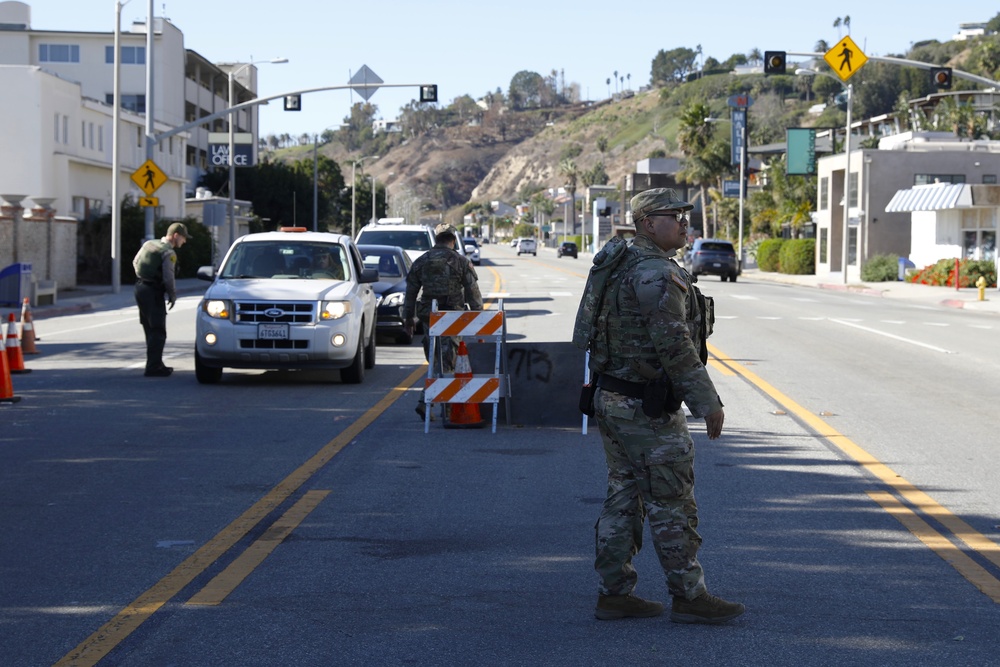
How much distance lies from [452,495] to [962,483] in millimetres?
3522

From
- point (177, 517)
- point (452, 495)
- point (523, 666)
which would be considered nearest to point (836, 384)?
point (452, 495)

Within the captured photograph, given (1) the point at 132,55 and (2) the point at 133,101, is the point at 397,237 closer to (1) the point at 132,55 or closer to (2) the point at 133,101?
(1) the point at 132,55

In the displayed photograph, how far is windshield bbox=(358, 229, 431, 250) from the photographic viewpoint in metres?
26.0

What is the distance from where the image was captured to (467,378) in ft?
36.4

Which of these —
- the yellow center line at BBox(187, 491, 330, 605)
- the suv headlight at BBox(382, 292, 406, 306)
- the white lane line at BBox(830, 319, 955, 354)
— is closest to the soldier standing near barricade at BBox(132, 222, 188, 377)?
the suv headlight at BBox(382, 292, 406, 306)

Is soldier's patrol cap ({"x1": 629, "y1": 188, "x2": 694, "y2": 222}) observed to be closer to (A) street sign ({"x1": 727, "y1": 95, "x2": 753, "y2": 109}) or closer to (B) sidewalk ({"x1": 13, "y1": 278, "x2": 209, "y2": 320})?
(B) sidewalk ({"x1": 13, "y1": 278, "x2": 209, "y2": 320})

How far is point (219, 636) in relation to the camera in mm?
5328

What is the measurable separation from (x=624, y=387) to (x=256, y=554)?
243 cm

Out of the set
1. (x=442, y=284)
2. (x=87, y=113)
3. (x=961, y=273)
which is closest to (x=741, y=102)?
(x=961, y=273)

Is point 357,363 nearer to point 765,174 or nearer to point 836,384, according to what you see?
point 836,384

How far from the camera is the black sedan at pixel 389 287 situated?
19.6 meters

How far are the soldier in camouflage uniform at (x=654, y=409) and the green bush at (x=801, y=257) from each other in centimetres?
5825

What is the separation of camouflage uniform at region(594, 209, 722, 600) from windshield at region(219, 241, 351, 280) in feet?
33.7

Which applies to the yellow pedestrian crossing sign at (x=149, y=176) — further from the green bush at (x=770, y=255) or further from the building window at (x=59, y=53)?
the building window at (x=59, y=53)
